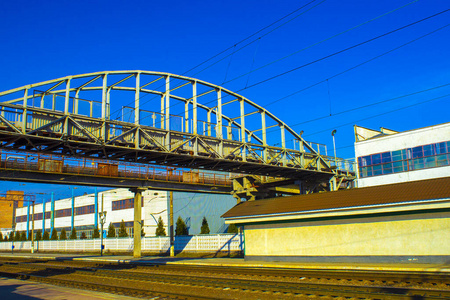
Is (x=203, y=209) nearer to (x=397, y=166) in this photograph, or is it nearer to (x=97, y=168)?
(x=97, y=168)

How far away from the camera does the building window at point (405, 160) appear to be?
3447cm

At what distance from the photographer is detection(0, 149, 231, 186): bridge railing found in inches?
1273

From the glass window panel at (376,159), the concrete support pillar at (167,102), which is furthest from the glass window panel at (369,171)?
the concrete support pillar at (167,102)

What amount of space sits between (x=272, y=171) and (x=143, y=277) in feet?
57.9

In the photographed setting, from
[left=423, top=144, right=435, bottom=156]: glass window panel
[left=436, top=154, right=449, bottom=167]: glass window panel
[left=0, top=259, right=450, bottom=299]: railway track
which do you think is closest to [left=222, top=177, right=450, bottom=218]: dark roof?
[left=0, top=259, right=450, bottom=299]: railway track

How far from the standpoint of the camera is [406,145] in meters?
36.9

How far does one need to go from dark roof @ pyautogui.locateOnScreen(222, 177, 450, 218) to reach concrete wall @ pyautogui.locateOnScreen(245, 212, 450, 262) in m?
0.95

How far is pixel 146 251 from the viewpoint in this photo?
47688mm

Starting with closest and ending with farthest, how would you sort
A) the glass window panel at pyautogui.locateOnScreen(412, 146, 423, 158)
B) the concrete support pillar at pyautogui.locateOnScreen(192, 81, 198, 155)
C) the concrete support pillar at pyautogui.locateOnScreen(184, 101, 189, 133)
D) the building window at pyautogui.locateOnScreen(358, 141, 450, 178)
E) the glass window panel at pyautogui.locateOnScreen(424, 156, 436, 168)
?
1. the concrete support pillar at pyautogui.locateOnScreen(192, 81, 198, 155)
2. the concrete support pillar at pyautogui.locateOnScreen(184, 101, 189, 133)
3. the building window at pyautogui.locateOnScreen(358, 141, 450, 178)
4. the glass window panel at pyautogui.locateOnScreen(424, 156, 436, 168)
5. the glass window panel at pyautogui.locateOnScreen(412, 146, 423, 158)

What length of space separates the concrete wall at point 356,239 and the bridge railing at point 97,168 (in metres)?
14.6

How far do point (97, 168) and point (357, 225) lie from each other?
81.3ft

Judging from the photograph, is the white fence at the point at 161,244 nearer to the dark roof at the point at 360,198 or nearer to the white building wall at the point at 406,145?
the dark roof at the point at 360,198

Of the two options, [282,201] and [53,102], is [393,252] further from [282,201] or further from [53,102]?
[53,102]

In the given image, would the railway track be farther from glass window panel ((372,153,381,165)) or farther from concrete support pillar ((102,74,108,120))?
glass window panel ((372,153,381,165))
